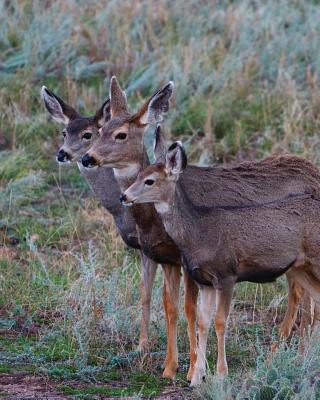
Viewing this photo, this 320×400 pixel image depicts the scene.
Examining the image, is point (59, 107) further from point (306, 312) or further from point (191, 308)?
point (306, 312)

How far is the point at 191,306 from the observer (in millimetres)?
9305

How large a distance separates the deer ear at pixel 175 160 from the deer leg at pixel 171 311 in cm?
91

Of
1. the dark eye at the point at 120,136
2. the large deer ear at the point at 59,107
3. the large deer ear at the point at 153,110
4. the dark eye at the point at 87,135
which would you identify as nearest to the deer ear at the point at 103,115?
the dark eye at the point at 87,135

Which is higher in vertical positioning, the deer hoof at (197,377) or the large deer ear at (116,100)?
the large deer ear at (116,100)

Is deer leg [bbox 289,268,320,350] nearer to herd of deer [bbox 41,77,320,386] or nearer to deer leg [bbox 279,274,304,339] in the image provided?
herd of deer [bbox 41,77,320,386]

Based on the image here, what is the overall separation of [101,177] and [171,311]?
5.49 feet

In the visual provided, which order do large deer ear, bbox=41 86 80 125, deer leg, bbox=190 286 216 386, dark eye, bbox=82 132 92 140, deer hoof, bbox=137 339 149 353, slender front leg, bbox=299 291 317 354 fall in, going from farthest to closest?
1. large deer ear, bbox=41 86 80 125
2. dark eye, bbox=82 132 92 140
3. slender front leg, bbox=299 291 317 354
4. deer hoof, bbox=137 339 149 353
5. deer leg, bbox=190 286 216 386

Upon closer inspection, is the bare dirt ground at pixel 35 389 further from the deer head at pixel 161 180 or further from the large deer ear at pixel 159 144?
the large deer ear at pixel 159 144

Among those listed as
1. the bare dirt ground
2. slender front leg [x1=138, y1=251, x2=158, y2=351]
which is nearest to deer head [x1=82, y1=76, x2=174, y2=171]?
slender front leg [x1=138, y1=251, x2=158, y2=351]

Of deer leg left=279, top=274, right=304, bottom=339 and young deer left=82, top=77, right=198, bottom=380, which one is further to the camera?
deer leg left=279, top=274, right=304, bottom=339

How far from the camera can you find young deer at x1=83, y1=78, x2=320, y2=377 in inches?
366

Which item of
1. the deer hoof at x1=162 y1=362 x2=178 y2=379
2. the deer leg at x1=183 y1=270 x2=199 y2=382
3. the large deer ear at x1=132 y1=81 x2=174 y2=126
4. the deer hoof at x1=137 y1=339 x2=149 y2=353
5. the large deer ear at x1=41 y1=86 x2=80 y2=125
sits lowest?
the deer hoof at x1=137 y1=339 x2=149 y2=353

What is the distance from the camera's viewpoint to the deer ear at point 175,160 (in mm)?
8773

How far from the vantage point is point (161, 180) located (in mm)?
8867
